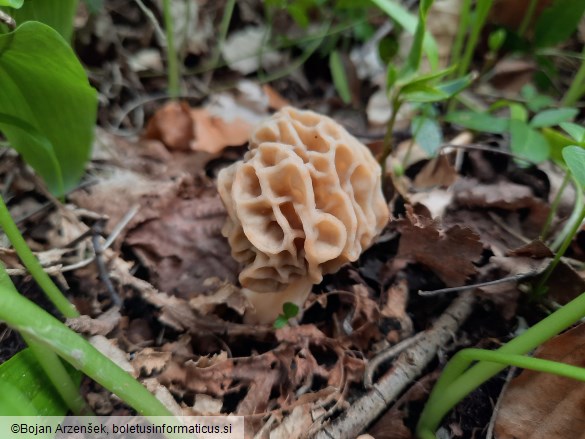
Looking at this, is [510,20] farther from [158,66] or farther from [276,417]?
[276,417]

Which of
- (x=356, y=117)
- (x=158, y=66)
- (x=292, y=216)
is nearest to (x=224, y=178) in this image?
(x=292, y=216)

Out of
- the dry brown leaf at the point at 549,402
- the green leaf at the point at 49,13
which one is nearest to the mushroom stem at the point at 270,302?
the dry brown leaf at the point at 549,402

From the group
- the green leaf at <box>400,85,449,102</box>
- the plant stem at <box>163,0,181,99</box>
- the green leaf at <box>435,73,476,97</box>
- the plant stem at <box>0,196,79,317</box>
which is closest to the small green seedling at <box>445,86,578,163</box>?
the green leaf at <box>435,73,476,97</box>

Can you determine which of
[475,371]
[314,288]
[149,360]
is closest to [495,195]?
[314,288]

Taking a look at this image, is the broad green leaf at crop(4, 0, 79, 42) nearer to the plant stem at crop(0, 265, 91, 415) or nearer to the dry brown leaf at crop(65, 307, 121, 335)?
the plant stem at crop(0, 265, 91, 415)

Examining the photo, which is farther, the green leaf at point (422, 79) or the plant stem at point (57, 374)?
the green leaf at point (422, 79)

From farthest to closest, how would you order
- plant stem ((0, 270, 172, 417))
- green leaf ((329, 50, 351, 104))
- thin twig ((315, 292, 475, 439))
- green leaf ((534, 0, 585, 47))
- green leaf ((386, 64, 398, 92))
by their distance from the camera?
green leaf ((329, 50, 351, 104)) < green leaf ((534, 0, 585, 47)) < green leaf ((386, 64, 398, 92)) < thin twig ((315, 292, 475, 439)) < plant stem ((0, 270, 172, 417))

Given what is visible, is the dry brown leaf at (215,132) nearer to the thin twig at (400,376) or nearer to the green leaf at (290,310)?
the green leaf at (290,310)
